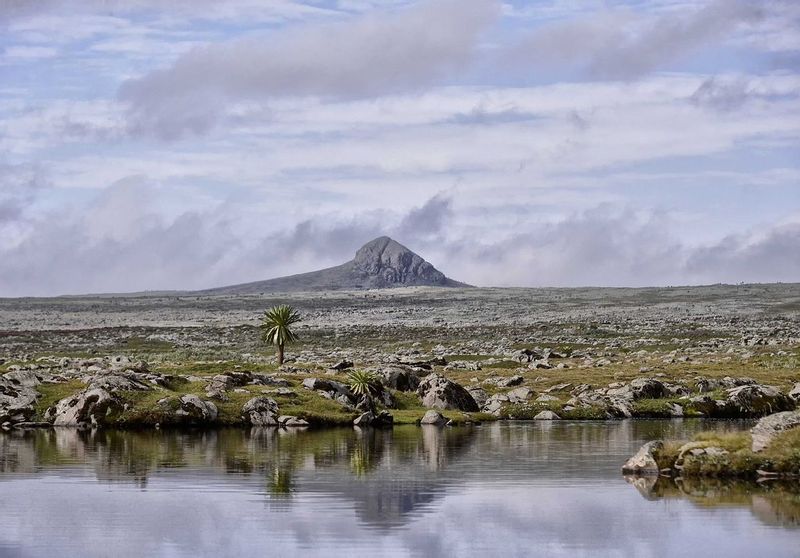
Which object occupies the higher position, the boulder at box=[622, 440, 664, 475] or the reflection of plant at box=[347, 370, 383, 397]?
the reflection of plant at box=[347, 370, 383, 397]

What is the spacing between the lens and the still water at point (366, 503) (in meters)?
26.8

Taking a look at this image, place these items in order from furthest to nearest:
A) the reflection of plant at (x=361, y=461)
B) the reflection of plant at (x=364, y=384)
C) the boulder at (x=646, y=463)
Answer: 1. the reflection of plant at (x=364, y=384)
2. the reflection of plant at (x=361, y=461)
3. the boulder at (x=646, y=463)

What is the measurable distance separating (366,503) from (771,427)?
13118 millimetres

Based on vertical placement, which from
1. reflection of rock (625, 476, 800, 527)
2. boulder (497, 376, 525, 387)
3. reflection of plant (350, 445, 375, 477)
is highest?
boulder (497, 376, 525, 387)

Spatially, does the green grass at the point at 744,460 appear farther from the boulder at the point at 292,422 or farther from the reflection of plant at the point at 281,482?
the boulder at the point at 292,422

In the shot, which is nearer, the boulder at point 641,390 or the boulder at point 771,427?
the boulder at point 771,427

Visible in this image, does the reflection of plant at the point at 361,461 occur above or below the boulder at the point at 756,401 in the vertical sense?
below

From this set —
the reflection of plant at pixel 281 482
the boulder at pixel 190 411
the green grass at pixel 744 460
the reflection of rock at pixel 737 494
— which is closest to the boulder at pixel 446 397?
the boulder at pixel 190 411

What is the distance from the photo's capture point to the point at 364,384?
70875 mm

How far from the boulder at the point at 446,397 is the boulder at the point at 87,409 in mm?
18421

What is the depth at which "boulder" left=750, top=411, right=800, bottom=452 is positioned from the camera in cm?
3828

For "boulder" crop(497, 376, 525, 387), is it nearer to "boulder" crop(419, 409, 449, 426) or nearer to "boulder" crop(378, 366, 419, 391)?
"boulder" crop(378, 366, 419, 391)

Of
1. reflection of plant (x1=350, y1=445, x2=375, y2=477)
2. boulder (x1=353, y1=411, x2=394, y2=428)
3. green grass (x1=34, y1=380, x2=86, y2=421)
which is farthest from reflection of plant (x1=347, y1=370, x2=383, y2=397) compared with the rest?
reflection of plant (x1=350, y1=445, x2=375, y2=477)

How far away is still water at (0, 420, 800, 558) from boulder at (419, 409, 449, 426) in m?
11.9
